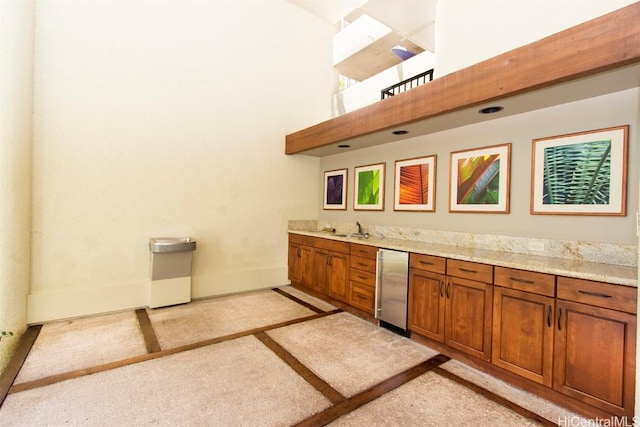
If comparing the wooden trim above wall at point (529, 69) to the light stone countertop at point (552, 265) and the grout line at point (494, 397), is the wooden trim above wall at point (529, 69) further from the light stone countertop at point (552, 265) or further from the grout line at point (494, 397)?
the grout line at point (494, 397)

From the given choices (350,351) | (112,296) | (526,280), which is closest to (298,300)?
(350,351)

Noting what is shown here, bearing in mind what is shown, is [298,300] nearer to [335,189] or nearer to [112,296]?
[335,189]

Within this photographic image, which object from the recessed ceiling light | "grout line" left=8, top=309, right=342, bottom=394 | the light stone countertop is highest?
the recessed ceiling light

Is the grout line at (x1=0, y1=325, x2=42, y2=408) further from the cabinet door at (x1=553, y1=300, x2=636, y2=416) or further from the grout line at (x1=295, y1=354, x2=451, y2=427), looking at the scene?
the cabinet door at (x1=553, y1=300, x2=636, y2=416)

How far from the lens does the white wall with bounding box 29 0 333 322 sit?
324 cm

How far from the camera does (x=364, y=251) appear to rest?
344 cm

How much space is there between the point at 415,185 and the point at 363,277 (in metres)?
1.35

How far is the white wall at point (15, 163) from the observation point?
259 cm

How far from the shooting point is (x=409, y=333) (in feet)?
9.68

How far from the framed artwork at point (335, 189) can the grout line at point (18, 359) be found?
3996mm

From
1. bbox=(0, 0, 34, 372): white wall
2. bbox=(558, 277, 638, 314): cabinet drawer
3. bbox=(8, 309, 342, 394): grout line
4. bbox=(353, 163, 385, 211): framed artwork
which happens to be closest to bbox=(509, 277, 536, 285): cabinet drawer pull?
bbox=(558, 277, 638, 314): cabinet drawer

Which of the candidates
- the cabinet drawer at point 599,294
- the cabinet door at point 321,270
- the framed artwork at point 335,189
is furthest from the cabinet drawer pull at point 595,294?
the framed artwork at point 335,189

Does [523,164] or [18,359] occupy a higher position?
[523,164]

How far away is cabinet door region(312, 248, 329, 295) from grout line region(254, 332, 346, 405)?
129cm
